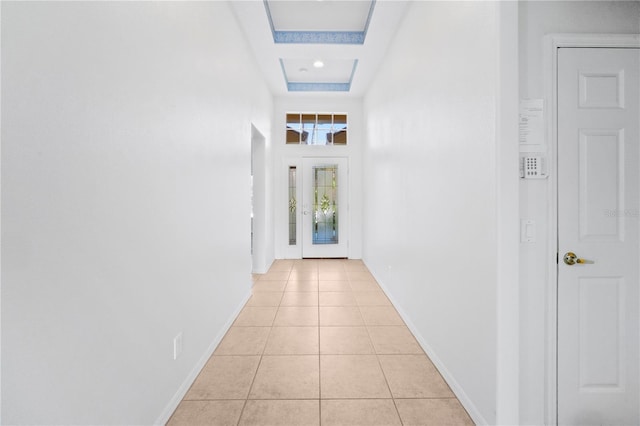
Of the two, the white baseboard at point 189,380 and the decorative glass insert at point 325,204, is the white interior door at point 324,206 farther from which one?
the white baseboard at point 189,380

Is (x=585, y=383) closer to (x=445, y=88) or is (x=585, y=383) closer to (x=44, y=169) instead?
(x=445, y=88)

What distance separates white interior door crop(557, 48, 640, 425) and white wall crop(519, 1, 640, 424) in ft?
0.35

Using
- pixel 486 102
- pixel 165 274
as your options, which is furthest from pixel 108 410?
pixel 486 102

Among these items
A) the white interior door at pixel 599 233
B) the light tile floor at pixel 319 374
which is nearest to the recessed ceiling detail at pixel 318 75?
the white interior door at pixel 599 233

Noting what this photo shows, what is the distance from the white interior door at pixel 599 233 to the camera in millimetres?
1563

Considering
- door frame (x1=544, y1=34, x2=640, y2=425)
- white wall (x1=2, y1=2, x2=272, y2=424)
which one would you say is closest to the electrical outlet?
white wall (x1=2, y1=2, x2=272, y2=424)

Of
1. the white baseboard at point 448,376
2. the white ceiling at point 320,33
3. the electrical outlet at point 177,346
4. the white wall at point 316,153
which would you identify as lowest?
the white baseboard at point 448,376

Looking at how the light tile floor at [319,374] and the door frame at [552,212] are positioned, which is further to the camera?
the light tile floor at [319,374]

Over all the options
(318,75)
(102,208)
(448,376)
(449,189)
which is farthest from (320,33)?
(448,376)

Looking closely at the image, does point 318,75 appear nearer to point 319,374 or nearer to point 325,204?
point 325,204

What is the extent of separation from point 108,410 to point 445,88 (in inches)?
101

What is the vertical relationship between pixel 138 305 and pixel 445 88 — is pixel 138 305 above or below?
below

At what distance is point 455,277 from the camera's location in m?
1.96

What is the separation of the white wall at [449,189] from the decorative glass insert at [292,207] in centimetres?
284
